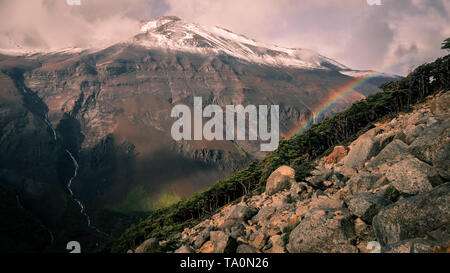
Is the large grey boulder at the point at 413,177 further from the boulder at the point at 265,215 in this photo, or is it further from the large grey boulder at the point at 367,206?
the boulder at the point at 265,215

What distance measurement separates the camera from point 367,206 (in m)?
9.80

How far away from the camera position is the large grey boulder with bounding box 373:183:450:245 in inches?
311

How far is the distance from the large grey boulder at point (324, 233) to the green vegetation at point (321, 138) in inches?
987

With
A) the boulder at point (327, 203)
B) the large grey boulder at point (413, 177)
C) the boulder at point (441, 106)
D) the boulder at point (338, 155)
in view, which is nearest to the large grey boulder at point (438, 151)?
the large grey boulder at point (413, 177)

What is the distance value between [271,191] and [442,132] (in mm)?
15541

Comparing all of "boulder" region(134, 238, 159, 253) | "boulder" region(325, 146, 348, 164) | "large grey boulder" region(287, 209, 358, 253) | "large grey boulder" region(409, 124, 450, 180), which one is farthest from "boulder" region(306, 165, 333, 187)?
"boulder" region(134, 238, 159, 253)

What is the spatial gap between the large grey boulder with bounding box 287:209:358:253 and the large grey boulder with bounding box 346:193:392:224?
1.21ft

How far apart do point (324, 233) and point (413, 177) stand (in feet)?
13.5

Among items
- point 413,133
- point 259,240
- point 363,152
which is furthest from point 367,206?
point 363,152

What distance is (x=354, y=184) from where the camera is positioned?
519 inches

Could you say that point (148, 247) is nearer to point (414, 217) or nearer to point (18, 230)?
point (414, 217)

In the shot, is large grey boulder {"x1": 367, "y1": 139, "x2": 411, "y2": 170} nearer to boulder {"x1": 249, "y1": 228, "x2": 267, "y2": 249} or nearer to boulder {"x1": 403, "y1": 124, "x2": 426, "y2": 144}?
boulder {"x1": 403, "y1": 124, "x2": 426, "y2": 144}
